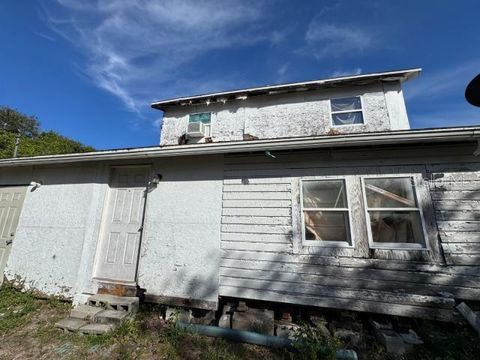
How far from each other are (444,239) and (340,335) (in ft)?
7.25

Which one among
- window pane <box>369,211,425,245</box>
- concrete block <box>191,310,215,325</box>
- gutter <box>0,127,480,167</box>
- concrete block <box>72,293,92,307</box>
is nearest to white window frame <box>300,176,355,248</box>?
window pane <box>369,211,425,245</box>

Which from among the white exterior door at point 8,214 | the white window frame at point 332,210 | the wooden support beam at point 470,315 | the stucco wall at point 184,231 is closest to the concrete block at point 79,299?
the stucco wall at point 184,231

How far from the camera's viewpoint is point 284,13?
5.95m

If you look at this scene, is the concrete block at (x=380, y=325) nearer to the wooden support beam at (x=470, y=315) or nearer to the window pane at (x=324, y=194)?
the wooden support beam at (x=470, y=315)

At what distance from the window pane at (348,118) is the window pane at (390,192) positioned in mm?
4543

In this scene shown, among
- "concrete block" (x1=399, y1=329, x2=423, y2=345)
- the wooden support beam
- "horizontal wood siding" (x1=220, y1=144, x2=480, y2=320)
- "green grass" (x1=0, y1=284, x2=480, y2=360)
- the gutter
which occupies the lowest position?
"green grass" (x1=0, y1=284, x2=480, y2=360)

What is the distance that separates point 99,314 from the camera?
3857 millimetres

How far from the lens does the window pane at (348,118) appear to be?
25.0 feet

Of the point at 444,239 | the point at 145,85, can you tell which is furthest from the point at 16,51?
the point at 444,239

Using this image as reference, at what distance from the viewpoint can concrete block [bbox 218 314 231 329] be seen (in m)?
3.60

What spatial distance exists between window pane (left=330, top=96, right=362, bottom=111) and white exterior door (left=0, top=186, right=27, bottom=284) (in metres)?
9.79

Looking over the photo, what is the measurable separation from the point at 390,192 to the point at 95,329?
5420 millimetres

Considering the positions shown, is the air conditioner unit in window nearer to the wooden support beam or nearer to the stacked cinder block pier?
the stacked cinder block pier

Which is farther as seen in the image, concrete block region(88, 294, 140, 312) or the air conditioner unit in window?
the air conditioner unit in window
